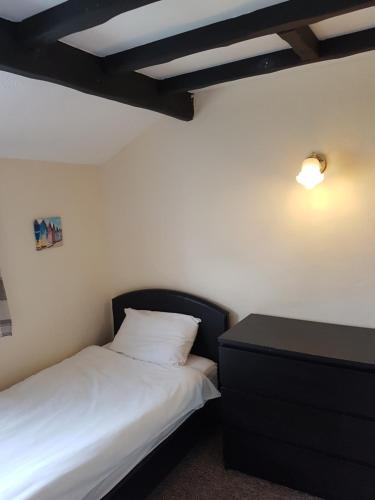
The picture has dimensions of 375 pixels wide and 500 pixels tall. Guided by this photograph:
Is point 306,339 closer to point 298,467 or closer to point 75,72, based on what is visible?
point 298,467

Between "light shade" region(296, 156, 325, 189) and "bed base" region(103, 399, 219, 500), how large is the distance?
58.8 inches

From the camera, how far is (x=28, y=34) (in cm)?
151

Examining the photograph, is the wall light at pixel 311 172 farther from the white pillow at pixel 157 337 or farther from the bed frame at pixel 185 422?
the white pillow at pixel 157 337

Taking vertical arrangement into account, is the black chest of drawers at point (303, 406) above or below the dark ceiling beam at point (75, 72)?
below

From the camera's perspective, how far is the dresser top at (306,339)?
198 cm

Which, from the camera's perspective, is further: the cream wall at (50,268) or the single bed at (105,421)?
the cream wall at (50,268)

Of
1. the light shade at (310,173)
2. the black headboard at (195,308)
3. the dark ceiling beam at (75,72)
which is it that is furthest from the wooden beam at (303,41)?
the black headboard at (195,308)

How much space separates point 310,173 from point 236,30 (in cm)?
89

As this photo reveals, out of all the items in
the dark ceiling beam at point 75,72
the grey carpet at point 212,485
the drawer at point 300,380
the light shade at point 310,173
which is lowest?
the grey carpet at point 212,485

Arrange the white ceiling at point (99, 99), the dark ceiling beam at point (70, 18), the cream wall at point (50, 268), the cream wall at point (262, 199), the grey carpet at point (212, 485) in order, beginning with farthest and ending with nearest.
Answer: the cream wall at point (50, 268), the cream wall at point (262, 199), the grey carpet at point (212, 485), the white ceiling at point (99, 99), the dark ceiling beam at point (70, 18)

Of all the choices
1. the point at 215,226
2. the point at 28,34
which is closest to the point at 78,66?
the point at 28,34

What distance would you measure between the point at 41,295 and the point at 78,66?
5.02ft

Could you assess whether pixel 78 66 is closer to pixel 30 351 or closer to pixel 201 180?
pixel 201 180

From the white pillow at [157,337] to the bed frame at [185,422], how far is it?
0.08m
